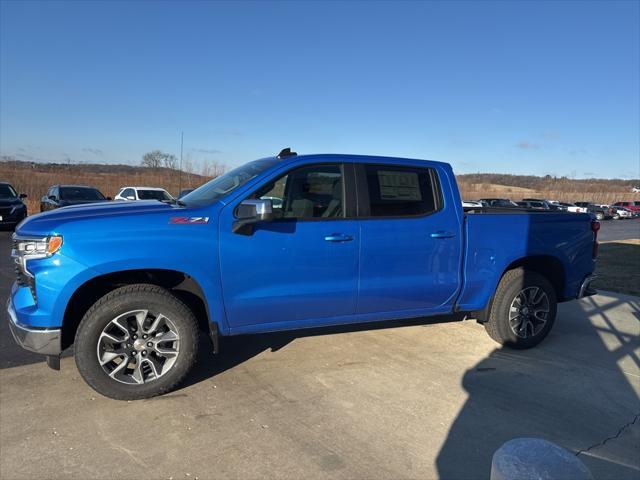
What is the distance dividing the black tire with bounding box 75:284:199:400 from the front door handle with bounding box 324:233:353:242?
128 centimetres

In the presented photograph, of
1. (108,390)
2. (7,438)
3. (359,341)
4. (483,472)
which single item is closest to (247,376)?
(108,390)

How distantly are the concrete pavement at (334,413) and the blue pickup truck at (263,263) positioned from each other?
0.39 metres

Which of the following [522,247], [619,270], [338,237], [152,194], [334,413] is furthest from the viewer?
[152,194]

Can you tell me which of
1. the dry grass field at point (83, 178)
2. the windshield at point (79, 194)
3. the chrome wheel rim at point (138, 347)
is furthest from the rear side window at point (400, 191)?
the dry grass field at point (83, 178)

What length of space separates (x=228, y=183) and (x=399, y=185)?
1.60m

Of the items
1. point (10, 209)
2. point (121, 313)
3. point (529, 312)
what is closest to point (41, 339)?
point (121, 313)

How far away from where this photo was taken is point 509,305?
482cm

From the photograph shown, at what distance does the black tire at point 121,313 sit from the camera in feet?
11.2

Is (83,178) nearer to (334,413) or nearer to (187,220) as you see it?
(187,220)

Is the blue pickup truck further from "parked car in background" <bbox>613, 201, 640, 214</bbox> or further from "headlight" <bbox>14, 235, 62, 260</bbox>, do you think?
"parked car in background" <bbox>613, 201, 640, 214</bbox>

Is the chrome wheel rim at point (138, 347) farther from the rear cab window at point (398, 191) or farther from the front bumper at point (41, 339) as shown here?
the rear cab window at point (398, 191)

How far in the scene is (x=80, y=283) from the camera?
10.9 ft

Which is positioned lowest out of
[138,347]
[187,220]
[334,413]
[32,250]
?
[334,413]

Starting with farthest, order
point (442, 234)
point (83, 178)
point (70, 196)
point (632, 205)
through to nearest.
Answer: point (632, 205) < point (83, 178) < point (70, 196) < point (442, 234)
